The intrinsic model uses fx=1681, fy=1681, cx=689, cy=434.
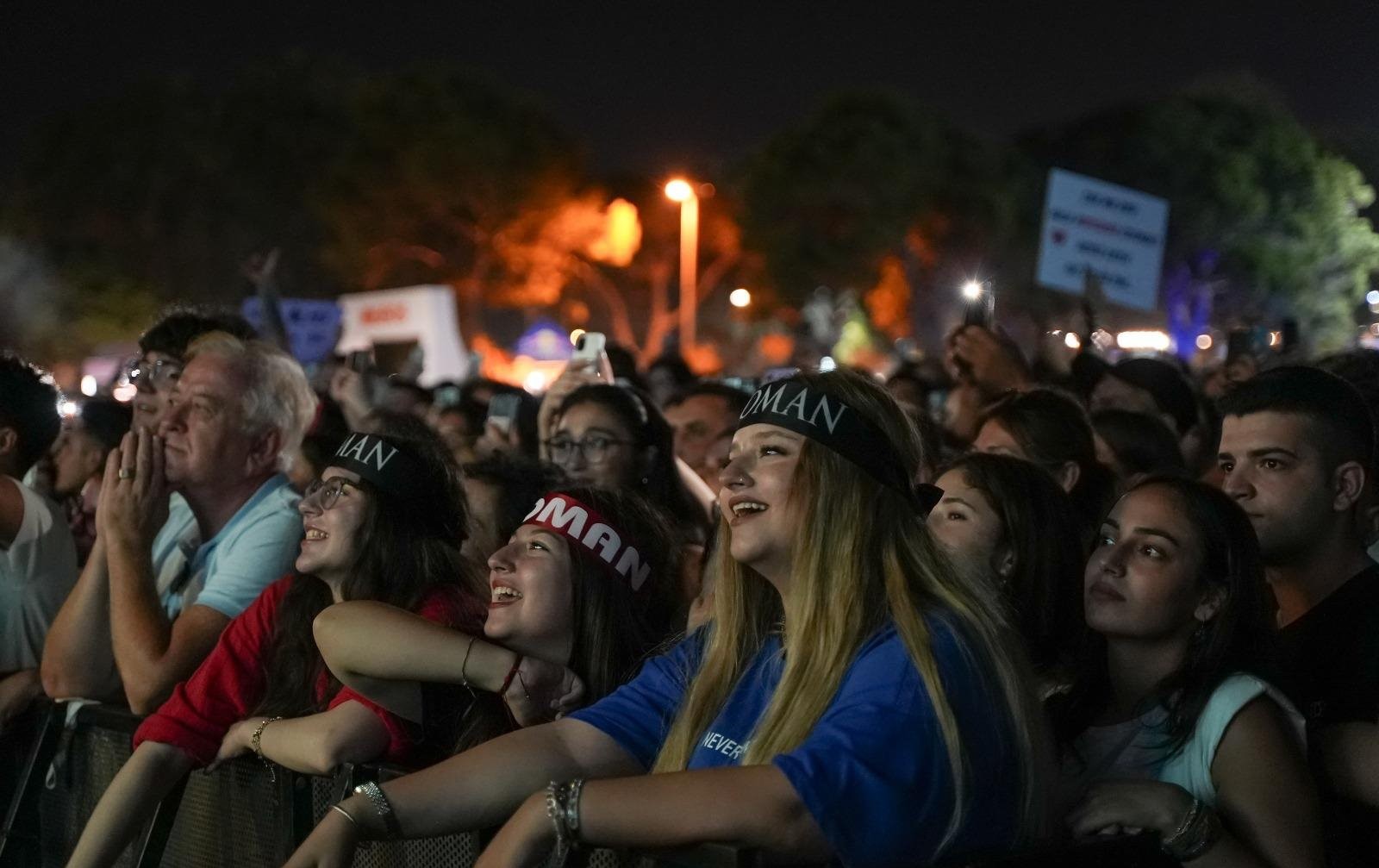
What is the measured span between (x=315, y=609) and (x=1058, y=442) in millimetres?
2752

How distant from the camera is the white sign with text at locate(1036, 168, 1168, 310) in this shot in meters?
12.1

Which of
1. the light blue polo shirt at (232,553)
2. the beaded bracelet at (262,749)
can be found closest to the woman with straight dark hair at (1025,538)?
the beaded bracelet at (262,749)

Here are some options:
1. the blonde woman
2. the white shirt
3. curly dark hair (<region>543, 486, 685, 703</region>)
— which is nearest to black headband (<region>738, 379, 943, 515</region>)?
the blonde woman

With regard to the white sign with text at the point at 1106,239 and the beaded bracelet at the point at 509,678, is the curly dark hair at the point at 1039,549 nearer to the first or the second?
the beaded bracelet at the point at 509,678

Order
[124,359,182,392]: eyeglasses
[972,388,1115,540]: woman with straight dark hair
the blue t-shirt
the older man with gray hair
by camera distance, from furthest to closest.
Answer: [124,359,182,392]: eyeglasses
[972,388,1115,540]: woman with straight dark hair
the older man with gray hair
the blue t-shirt

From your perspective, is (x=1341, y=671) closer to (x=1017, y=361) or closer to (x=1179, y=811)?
(x=1179, y=811)

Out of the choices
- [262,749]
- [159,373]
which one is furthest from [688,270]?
[262,749]

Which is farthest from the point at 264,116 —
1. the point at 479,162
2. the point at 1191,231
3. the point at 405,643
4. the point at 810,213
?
the point at 405,643

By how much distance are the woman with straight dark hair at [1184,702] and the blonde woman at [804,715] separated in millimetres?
407

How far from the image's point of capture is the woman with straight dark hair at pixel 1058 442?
5949 millimetres

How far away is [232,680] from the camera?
4613 mm

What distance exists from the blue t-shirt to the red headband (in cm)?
103

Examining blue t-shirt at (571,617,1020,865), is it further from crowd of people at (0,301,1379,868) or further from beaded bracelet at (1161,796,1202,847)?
beaded bracelet at (1161,796,1202,847)

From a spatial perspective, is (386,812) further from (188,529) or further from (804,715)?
(188,529)
